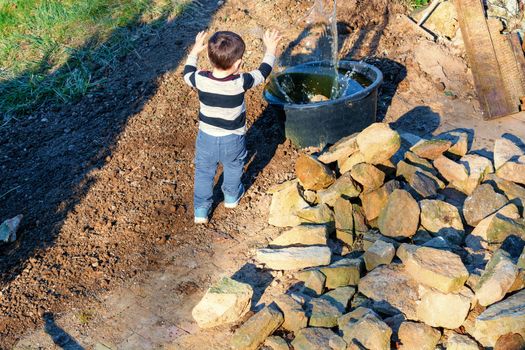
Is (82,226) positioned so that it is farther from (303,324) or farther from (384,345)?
(384,345)

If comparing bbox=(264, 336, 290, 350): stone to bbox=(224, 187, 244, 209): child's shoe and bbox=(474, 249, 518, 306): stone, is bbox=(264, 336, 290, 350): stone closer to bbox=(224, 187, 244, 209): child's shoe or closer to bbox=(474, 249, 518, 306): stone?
bbox=(474, 249, 518, 306): stone

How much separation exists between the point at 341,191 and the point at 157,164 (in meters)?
1.45

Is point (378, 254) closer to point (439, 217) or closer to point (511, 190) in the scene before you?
point (439, 217)

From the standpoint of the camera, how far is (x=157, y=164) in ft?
15.9

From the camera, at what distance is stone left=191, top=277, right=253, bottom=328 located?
3473 mm

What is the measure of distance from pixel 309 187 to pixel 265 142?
2.85 feet

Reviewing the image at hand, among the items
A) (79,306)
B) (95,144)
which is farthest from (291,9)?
(79,306)

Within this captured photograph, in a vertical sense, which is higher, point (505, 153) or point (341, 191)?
point (505, 153)

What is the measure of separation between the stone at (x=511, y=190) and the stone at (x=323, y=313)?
1.42 metres

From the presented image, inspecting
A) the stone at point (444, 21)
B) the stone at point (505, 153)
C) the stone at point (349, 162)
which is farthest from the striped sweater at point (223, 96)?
the stone at point (444, 21)

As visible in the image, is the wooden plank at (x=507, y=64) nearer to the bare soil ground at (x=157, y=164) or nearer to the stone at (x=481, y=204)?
the bare soil ground at (x=157, y=164)

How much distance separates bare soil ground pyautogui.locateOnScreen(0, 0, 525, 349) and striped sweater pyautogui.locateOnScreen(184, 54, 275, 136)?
0.63 metres

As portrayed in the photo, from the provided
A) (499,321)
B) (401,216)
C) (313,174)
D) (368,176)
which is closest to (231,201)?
(313,174)

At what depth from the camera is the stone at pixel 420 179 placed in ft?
13.7
